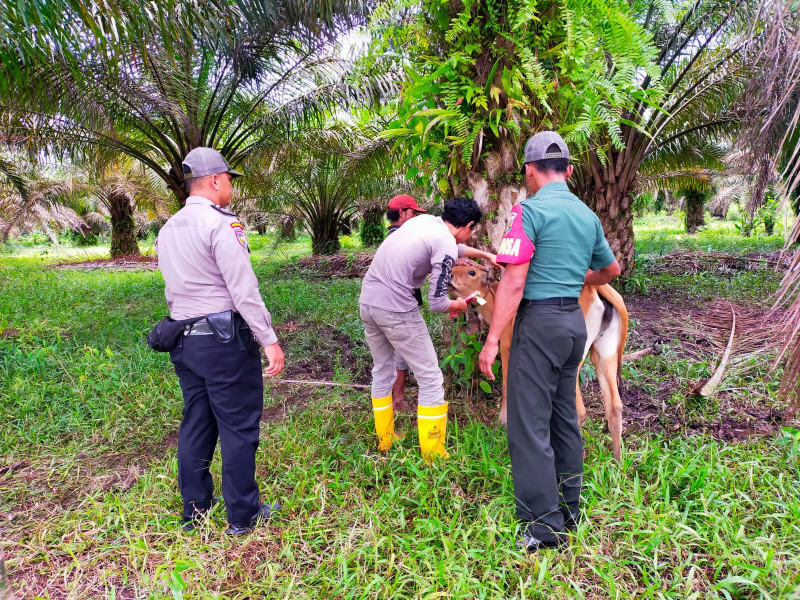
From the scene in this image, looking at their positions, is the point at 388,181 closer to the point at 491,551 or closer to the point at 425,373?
the point at 425,373

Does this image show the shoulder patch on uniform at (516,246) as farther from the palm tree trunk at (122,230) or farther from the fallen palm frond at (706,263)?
the palm tree trunk at (122,230)

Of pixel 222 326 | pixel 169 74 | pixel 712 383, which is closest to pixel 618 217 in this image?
pixel 712 383

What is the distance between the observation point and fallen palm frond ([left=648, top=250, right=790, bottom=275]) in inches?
357

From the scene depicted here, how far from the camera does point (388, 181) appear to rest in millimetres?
11812

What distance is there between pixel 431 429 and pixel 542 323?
116cm

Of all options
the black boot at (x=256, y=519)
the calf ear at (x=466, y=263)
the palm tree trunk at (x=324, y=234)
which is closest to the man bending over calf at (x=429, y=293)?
the calf ear at (x=466, y=263)

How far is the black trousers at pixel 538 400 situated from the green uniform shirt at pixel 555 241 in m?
0.10

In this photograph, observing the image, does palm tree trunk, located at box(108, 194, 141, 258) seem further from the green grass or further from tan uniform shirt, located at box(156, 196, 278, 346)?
tan uniform shirt, located at box(156, 196, 278, 346)

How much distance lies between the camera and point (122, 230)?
1812cm

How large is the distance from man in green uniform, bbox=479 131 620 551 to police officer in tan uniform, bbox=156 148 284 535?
4.11 feet

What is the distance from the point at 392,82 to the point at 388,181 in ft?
13.6

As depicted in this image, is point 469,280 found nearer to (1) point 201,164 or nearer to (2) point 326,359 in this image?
(1) point 201,164

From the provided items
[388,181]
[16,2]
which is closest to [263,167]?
[388,181]

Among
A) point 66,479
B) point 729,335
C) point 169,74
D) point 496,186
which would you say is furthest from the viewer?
point 169,74
